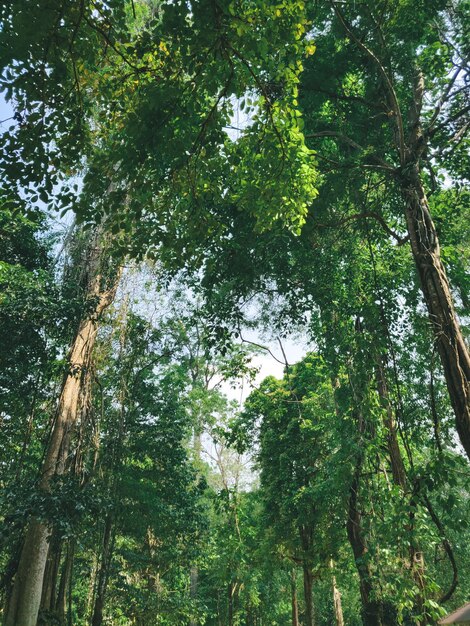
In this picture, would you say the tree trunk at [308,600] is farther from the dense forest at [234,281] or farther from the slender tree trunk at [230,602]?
the slender tree trunk at [230,602]

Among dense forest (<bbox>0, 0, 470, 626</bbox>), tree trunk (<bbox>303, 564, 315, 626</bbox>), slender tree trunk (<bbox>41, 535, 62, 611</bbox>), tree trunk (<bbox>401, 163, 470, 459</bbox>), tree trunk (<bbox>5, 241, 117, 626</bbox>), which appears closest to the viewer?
dense forest (<bbox>0, 0, 470, 626</bbox>)

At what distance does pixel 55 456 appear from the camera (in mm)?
7273

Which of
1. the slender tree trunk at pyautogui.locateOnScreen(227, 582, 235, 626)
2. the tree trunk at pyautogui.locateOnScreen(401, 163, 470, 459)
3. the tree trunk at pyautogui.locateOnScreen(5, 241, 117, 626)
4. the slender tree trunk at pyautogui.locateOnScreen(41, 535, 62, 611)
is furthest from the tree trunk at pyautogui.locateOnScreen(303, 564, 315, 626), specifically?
the tree trunk at pyautogui.locateOnScreen(401, 163, 470, 459)

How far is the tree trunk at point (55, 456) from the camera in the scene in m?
6.30

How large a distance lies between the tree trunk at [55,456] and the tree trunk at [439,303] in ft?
19.0

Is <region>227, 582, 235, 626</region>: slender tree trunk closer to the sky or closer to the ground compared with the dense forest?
closer to the ground

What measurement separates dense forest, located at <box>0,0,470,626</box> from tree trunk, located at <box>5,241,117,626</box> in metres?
0.04

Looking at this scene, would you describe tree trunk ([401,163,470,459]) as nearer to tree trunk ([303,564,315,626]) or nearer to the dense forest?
the dense forest

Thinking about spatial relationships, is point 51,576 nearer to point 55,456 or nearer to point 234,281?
point 55,456

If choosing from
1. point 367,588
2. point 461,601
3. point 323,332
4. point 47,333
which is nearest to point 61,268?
point 47,333

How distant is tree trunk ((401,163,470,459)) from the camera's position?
139 inches

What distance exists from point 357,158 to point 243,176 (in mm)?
1720

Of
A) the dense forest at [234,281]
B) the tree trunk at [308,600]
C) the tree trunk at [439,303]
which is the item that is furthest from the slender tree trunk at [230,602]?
the tree trunk at [439,303]

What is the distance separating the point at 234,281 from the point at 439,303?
8.90 feet
